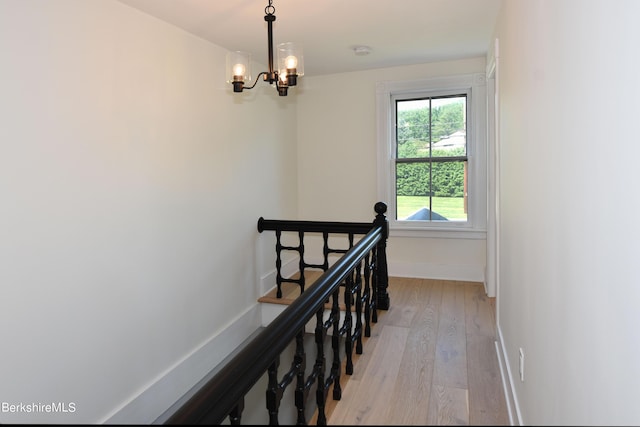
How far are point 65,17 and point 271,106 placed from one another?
2.34 m

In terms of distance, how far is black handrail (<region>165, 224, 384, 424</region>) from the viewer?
2.62 feet

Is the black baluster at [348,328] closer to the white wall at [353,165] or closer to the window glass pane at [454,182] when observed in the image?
the window glass pane at [454,182]

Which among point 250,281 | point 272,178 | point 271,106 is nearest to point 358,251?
point 250,281

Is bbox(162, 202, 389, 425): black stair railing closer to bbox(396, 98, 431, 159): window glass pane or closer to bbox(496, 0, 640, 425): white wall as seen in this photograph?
bbox(496, 0, 640, 425): white wall

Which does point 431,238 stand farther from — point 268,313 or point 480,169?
point 268,313

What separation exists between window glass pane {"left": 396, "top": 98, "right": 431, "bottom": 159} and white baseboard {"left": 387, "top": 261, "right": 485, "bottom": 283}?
1.21m

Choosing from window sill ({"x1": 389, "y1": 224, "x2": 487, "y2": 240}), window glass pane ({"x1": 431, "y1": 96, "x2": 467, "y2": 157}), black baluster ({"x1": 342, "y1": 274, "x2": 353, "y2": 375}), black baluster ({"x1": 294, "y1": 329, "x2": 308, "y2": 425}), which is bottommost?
black baluster ({"x1": 342, "y1": 274, "x2": 353, "y2": 375})

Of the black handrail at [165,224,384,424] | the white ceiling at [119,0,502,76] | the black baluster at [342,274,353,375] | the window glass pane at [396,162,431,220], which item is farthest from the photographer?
the window glass pane at [396,162,431,220]

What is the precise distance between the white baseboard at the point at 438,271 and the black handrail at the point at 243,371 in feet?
10.9

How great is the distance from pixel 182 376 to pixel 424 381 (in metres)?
2.76

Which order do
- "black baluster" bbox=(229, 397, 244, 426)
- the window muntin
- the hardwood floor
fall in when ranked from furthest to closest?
the window muntin
"black baluster" bbox=(229, 397, 244, 426)
the hardwood floor

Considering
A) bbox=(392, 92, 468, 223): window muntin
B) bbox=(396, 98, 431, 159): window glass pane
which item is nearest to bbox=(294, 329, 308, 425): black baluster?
bbox=(392, 92, 468, 223): window muntin

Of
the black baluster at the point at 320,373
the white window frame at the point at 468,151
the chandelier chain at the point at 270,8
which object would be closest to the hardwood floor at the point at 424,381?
the black baluster at the point at 320,373

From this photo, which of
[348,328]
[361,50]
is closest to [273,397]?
[348,328]
